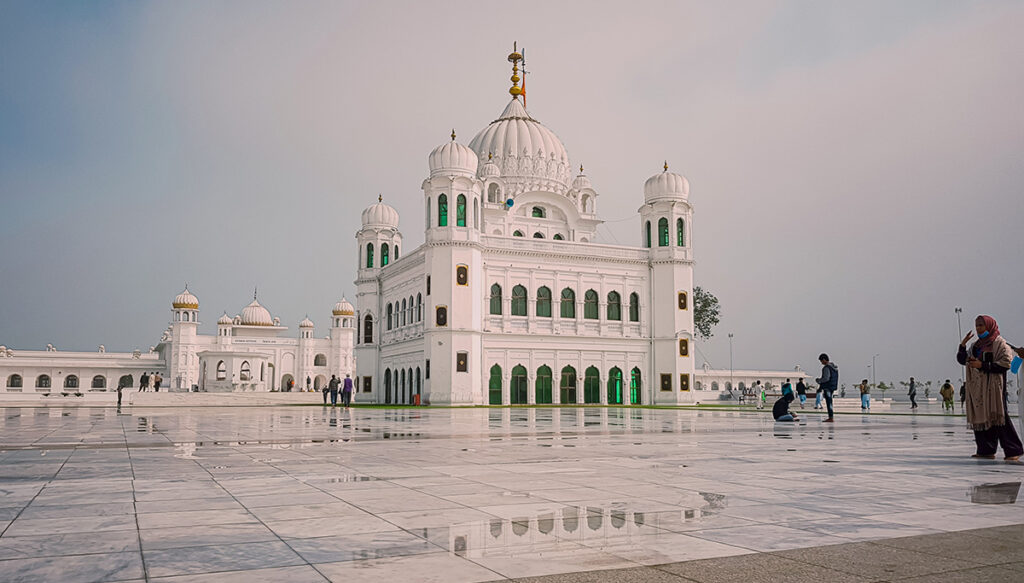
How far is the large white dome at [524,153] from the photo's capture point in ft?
172

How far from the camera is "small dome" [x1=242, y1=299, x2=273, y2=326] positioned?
89500 millimetres

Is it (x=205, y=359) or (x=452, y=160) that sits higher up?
(x=452, y=160)

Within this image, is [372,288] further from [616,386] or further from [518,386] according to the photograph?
[616,386]

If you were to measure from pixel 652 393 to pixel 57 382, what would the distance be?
63.8 m

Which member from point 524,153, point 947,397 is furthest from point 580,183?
point 947,397

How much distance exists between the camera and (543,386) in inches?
1740

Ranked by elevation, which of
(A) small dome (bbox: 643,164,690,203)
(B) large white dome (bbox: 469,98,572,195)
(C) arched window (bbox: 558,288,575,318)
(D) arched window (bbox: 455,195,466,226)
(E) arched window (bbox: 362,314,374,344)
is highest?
(B) large white dome (bbox: 469,98,572,195)

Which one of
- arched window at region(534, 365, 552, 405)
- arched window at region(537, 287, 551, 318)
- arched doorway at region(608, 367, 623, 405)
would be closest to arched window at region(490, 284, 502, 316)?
arched window at region(537, 287, 551, 318)

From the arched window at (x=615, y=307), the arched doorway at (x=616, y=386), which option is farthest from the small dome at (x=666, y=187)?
the arched doorway at (x=616, y=386)

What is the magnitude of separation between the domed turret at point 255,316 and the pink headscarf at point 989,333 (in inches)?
3400

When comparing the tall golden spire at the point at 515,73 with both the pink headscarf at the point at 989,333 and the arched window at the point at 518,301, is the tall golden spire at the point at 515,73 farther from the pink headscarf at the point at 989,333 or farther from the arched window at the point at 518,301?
the pink headscarf at the point at 989,333

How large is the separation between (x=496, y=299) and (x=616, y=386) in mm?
8463

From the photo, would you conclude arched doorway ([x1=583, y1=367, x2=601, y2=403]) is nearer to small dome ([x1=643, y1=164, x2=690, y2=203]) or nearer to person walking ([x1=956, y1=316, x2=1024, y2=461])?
small dome ([x1=643, y1=164, x2=690, y2=203])

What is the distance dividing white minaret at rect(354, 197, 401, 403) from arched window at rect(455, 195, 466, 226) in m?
10.2
